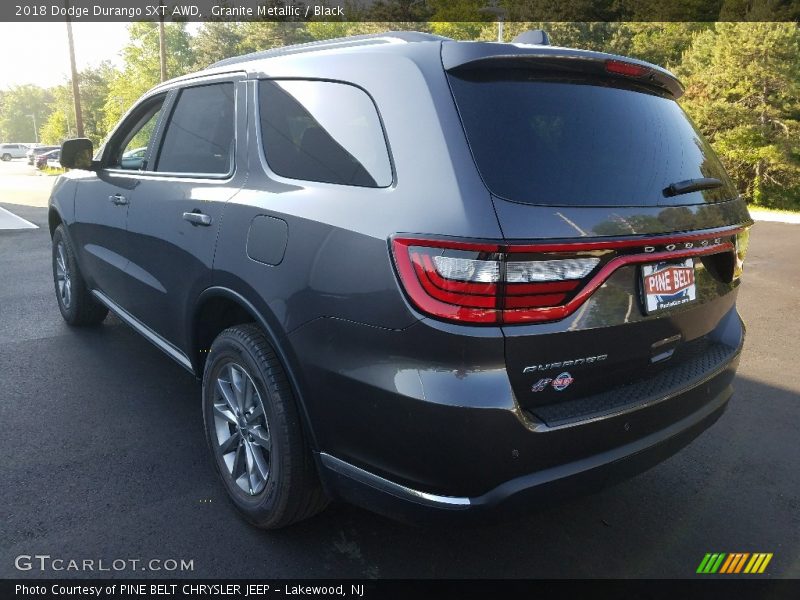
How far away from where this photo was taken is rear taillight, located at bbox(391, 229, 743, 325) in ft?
5.80

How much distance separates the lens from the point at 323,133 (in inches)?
90.9

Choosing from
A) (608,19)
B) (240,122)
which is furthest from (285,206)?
(608,19)

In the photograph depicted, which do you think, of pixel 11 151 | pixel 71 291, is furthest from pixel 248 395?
pixel 11 151

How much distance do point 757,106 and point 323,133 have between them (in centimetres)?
2463

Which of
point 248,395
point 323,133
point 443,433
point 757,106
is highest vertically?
point 757,106

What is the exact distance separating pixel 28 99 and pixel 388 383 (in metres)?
179

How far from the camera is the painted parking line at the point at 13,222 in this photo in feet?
37.4

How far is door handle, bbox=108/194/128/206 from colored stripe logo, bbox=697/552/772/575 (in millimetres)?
3392

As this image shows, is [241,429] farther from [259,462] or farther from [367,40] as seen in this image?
[367,40]

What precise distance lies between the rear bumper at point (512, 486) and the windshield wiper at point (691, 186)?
0.83 m

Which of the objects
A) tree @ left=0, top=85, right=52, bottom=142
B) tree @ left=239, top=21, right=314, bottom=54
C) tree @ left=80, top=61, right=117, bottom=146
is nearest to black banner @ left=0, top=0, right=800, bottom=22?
tree @ left=239, top=21, right=314, bottom=54

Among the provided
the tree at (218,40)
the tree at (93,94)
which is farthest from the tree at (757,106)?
the tree at (93,94)

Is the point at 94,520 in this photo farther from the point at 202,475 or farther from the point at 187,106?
the point at 187,106

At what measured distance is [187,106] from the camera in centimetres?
330
